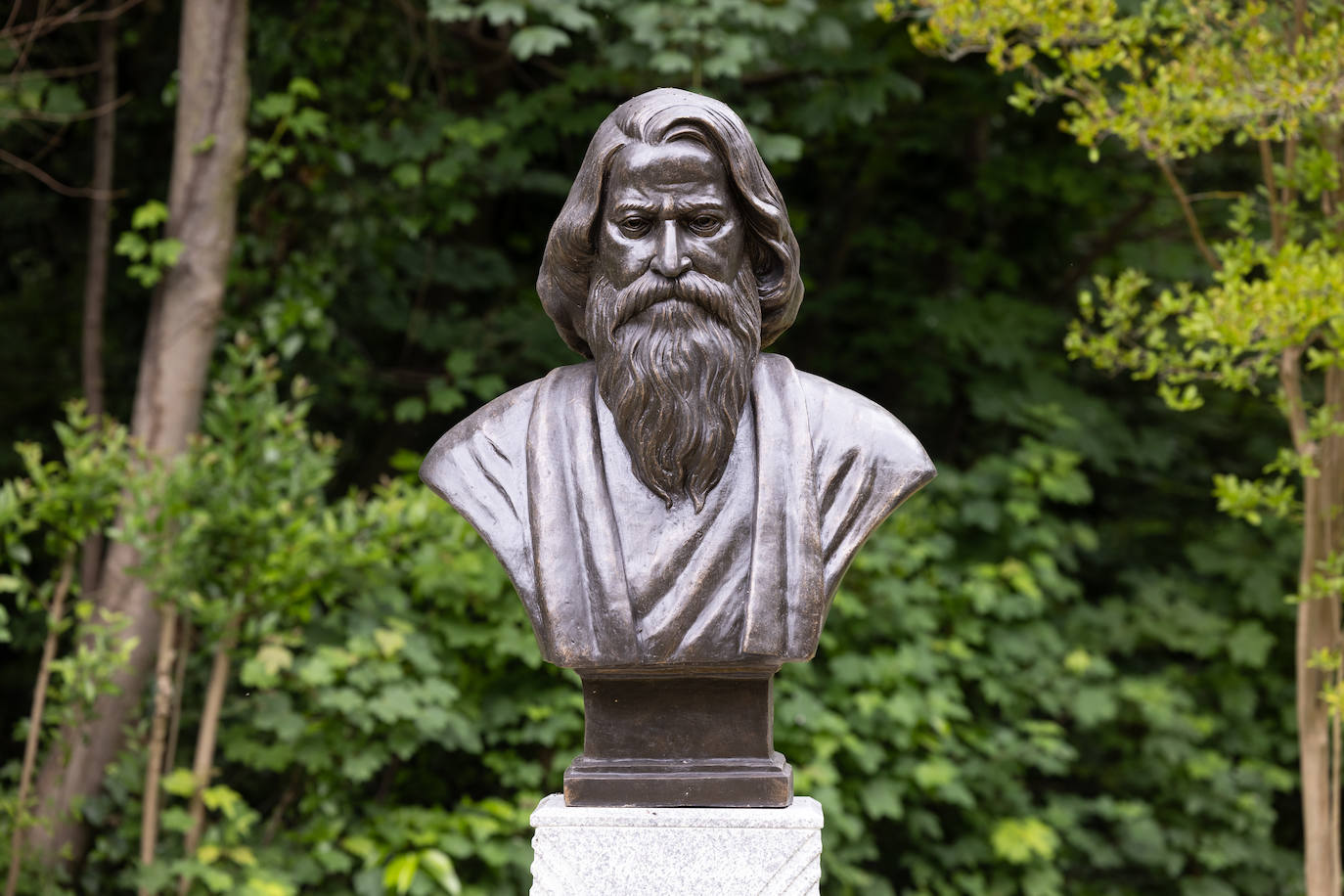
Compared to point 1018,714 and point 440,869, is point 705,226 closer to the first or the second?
point 440,869

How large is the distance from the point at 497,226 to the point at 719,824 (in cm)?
431

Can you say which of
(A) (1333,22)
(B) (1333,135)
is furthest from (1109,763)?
(A) (1333,22)

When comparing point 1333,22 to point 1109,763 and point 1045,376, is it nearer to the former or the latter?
point 1045,376

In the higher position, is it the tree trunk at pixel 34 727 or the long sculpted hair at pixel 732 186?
the long sculpted hair at pixel 732 186

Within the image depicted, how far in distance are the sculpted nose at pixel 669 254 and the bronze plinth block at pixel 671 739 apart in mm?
715

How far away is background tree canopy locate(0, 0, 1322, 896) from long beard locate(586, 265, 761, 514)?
1934mm

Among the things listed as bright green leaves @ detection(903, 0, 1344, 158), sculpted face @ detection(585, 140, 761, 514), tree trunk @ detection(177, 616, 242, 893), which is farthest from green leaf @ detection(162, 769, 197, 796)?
bright green leaves @ detection(903, 0, 1344, 158)

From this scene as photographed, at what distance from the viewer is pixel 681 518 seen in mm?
2602

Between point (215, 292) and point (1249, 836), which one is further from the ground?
point (215, 292)

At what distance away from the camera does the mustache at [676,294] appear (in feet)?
8.45

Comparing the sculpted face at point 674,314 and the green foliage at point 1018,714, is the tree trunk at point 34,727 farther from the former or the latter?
the sculpted face at point 674,314

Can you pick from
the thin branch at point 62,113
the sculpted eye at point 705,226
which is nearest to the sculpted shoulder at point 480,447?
the sculpted eye at point 705,226

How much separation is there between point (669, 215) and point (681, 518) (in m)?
0.53

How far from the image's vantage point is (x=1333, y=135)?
414 cm
